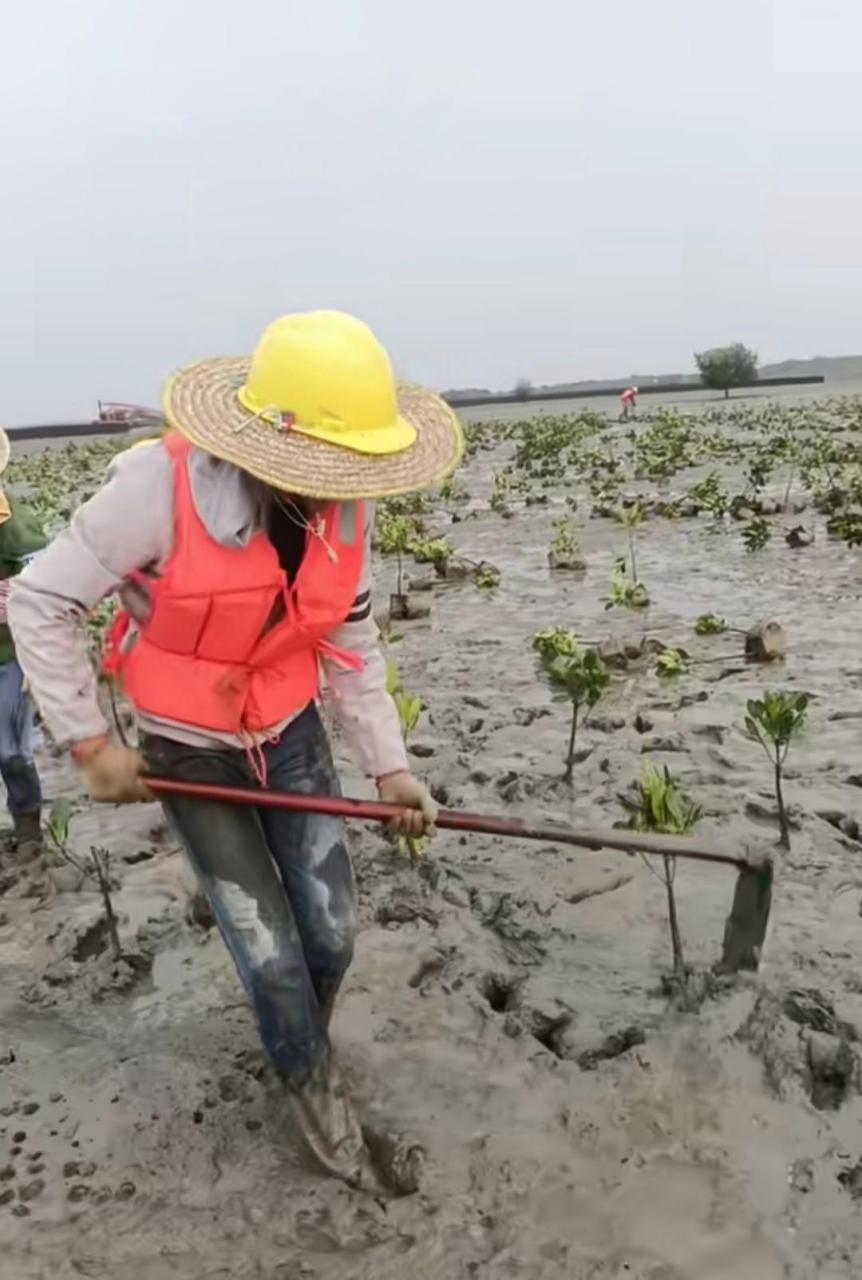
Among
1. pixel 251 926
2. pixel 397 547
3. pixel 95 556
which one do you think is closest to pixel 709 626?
pixel 397 547

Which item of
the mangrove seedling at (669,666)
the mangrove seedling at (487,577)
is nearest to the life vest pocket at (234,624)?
the mangrove seedling at (669,666)

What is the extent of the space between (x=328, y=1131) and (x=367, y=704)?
1.00 meters

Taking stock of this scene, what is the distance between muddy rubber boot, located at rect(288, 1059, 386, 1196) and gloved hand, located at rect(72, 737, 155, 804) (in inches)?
30.8

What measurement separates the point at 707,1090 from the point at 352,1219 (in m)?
0.95

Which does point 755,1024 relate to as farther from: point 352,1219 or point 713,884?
point 352,1219

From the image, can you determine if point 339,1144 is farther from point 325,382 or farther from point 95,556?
point 325,382

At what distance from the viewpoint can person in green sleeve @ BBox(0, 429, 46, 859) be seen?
4484 mm

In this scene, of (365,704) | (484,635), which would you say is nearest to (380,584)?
(484,635)

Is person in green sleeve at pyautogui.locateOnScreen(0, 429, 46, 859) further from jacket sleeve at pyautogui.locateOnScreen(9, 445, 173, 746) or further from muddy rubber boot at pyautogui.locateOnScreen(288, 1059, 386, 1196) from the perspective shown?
muddy rubber boot at pyautogui.locateOnScreen(288, 1059, 386, 1196)

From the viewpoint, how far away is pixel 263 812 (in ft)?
9.57

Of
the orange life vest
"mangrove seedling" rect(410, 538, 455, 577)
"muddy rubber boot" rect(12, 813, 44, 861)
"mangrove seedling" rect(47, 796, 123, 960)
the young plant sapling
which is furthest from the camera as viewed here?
"mangrove seedling" rect(410, 538, 455, 577)

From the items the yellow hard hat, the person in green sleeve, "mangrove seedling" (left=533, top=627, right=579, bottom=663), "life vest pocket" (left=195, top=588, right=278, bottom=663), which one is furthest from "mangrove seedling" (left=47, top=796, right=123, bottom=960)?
"mangrove seedling" (left=533, top=627, right=579, bottom=663)

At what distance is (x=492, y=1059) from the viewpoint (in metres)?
3.21

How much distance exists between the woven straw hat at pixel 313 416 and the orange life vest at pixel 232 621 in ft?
0.47
